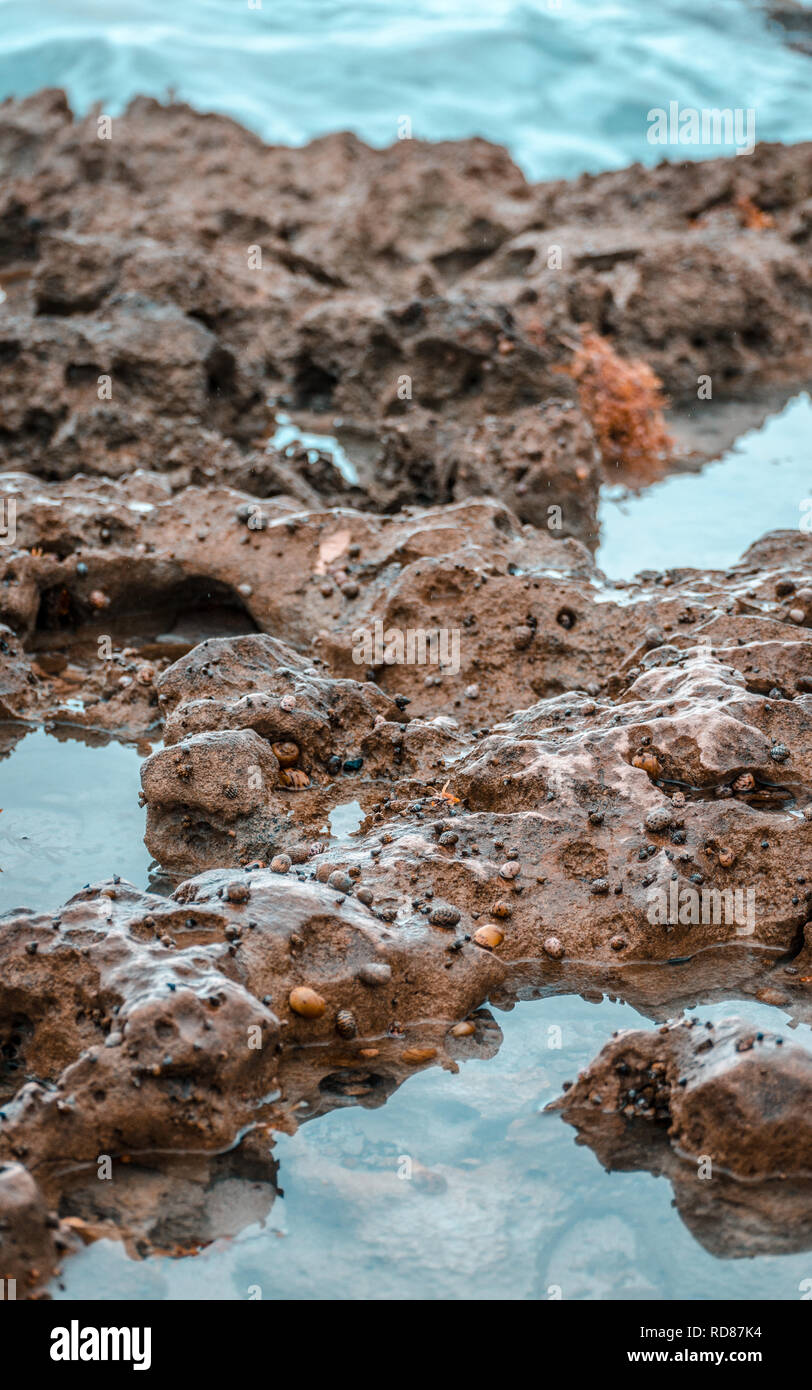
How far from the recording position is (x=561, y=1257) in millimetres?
3242

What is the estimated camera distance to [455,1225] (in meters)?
3.33

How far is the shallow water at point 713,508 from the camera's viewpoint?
25.4 ft

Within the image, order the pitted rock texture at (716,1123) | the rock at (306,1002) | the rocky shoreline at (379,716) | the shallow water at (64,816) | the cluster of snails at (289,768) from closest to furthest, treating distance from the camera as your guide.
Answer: the pitted rock texture at (716,1123) < the rocky shoreline at (379,716) < the rock at (306,1002) < the shallow water at (64,816) < the cluster of snails at (289,768)

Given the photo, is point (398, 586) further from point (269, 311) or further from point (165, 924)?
point (269, 311)

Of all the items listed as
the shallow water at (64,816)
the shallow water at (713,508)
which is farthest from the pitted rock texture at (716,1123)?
the shallow water at (713,508)

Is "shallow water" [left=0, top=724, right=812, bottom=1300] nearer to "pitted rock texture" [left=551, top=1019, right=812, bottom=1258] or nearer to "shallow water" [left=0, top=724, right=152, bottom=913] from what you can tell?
"pitted rock texture" [left=551, top=1019, right=812, bottom=1258]

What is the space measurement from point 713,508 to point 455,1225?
20.0 ft

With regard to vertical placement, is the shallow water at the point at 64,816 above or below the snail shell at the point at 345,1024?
above

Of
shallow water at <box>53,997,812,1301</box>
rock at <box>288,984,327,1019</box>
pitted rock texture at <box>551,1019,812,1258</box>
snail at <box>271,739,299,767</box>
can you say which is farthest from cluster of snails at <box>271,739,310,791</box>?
pitted rock texture at <box>551,1019,812,1258</box>

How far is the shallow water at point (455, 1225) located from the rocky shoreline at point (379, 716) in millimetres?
85

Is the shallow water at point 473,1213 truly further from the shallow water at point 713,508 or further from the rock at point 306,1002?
the shallow water at point 713,508

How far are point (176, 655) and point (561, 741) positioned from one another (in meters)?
2.32

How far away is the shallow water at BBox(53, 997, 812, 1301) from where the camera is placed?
10.3 feet
